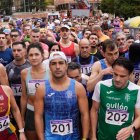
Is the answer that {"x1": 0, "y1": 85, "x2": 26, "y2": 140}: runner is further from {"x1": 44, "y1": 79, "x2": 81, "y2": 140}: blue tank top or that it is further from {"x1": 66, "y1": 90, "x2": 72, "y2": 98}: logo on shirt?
{"x1": 66, "y1": 90, "x2": 72, "y2": 98}: logo on shirt

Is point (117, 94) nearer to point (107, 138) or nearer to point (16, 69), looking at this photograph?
point (107, 138)

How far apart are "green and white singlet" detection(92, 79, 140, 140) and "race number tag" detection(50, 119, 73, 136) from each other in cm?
39

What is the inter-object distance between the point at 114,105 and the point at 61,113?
62 centimetres

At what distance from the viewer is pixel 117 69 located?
436cm

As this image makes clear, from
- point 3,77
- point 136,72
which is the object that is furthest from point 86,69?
point 3,77

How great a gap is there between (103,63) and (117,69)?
1126 millimetres

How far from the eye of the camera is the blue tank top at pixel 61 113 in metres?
4.47

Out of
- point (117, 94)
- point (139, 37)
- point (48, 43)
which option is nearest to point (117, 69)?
point (117, 94)

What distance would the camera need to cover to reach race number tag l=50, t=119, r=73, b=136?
179 inches

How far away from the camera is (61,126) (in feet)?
14.9

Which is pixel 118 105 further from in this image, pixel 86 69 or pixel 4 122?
pixel 86 69

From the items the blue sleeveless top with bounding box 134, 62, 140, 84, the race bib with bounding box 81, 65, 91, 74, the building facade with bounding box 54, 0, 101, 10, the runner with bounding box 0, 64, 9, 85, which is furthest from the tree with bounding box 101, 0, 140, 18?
the building facade with bounding box 54, 0, 101, 10

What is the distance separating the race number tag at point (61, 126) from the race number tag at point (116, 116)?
45 centimetres

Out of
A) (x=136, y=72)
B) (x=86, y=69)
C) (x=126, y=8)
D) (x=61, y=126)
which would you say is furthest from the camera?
(x=126, y=8)
